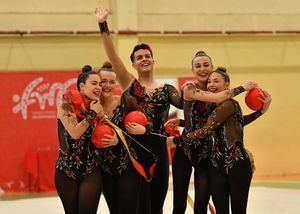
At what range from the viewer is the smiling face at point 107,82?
427cm

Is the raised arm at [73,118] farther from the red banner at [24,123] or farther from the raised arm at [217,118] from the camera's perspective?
the red banner at [24,123]

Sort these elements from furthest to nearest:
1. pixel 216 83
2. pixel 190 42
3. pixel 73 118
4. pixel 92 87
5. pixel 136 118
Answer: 1. pixel 190 42
2. pixel 216 83
3. pixel 136 118
4. pixel 92 87
5. pixel 73 118

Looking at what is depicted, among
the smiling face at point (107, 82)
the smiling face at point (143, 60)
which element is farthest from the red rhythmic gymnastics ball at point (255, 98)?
the smiling face at point (107, 82)

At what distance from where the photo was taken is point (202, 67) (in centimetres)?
440

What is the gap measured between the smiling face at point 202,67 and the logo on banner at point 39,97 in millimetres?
7342

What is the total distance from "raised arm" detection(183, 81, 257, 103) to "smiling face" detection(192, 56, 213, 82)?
13cm

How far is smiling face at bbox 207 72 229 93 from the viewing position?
14.0 feet

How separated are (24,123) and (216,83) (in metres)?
7.95

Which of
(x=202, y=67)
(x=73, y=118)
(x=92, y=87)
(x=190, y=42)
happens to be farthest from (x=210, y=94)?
(x=190, y=42)

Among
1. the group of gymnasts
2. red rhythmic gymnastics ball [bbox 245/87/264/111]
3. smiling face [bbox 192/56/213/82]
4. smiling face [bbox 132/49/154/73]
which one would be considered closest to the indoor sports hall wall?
smiling face [bbox 132/49/154/73]

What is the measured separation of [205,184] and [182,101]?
0.85 m

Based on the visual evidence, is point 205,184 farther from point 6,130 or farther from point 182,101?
point 6,130

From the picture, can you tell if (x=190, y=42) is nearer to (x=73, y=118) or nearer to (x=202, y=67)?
(x=202, y=67)
